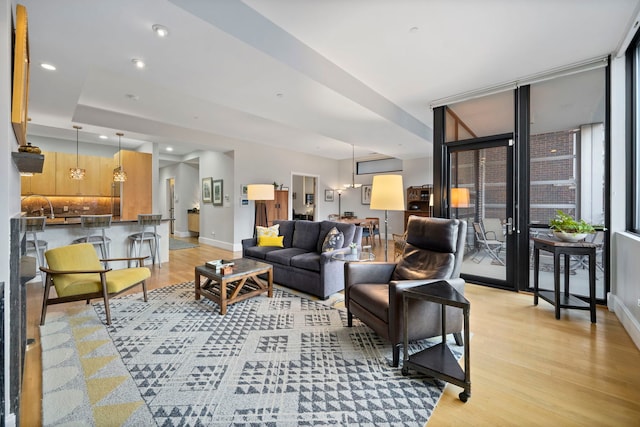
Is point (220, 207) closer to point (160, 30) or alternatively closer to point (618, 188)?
point (160, 30)

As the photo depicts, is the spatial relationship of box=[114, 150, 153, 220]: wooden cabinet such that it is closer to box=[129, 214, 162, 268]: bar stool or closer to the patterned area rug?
box=[129, 214, 162, 268]: bar stool

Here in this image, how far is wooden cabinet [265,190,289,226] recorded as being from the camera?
7.50m

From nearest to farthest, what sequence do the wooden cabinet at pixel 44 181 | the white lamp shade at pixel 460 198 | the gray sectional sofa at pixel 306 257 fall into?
the gray sectional sofa at pixel 306 257 → the white lamp shade at pixel 460 198 → the wooden cabinet at pixel 44 181

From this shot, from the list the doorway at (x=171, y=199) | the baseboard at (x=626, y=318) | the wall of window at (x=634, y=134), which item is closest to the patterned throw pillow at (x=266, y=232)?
the baseboard at (x=626, y=318)

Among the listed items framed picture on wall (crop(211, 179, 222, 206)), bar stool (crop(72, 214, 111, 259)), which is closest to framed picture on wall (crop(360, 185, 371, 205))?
framed picture on wall (crop(211, 179, 222, 206))

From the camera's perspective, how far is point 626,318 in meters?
2.60

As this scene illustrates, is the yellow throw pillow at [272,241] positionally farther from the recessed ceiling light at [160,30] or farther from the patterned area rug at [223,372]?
the recessed ceiling light at [160,30]

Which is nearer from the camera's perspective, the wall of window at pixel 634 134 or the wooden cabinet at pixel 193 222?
the wall of window at pixel 634 134

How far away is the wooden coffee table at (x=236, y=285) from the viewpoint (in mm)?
2977

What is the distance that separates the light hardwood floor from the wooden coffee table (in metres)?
1.37

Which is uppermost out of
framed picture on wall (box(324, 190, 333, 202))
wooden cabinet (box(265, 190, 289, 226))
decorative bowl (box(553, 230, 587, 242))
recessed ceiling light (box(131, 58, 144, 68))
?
recessed ceiling light (box(131, 58, 144, 68))

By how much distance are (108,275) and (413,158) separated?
782 cm

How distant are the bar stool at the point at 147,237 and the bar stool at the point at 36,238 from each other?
114 centimetres

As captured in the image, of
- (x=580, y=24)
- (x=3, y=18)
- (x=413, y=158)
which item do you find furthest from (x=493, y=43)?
(x=413, y=158)
